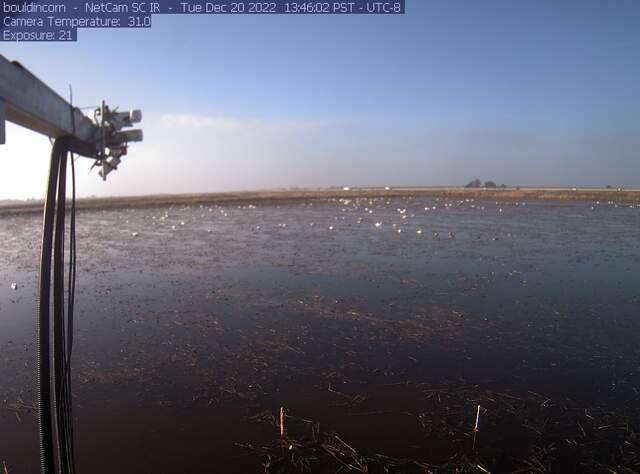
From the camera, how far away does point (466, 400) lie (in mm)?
5895

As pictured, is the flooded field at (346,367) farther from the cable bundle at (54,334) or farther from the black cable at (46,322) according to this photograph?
the black cable at (46,322)

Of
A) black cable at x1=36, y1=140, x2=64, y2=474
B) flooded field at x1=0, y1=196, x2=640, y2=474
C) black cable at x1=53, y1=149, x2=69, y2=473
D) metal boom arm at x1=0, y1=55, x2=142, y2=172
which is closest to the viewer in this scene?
metal boom arm at x1=0, y1=55, x2=142, y2=172

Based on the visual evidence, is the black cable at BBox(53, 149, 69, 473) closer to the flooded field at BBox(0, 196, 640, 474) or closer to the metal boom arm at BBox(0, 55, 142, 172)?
the metal boom arm at BBox(0, 55, 142, 172)

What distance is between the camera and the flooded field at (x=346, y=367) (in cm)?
494

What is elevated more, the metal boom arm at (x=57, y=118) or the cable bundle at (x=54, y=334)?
the metal boom arm at (x=57, y=118)

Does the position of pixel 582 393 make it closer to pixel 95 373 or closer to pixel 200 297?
pixel 95 373

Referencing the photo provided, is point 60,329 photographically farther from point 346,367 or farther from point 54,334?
point 346,367

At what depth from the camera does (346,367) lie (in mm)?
7031

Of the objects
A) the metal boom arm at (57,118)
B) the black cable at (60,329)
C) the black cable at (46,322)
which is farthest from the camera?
the black cable at (60,329)

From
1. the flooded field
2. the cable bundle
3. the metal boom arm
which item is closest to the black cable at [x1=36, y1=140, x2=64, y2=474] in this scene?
the cable bundle

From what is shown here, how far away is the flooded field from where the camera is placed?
4.94 meters

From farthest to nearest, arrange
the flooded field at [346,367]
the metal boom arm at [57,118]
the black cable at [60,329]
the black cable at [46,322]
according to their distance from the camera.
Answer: the flooded field at [346,367], the black cable at [60,329], the black cable at [46,322], the metal boom arm at [57,118]

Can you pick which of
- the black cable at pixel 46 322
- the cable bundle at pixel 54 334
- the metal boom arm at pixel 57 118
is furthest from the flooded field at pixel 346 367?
the metal boom arm at pixel 57 118

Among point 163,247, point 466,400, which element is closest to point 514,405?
point 466,400
